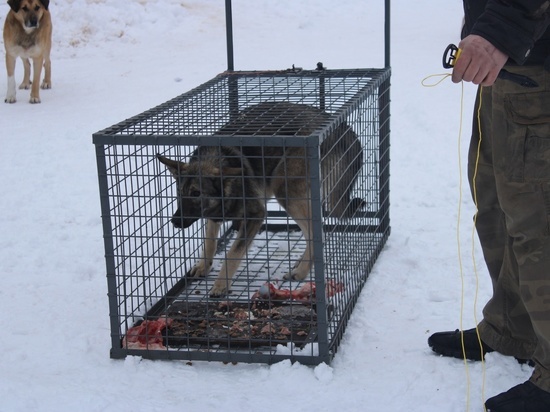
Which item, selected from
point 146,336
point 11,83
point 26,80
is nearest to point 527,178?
point 146,336

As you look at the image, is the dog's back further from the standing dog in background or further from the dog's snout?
the dog's snout

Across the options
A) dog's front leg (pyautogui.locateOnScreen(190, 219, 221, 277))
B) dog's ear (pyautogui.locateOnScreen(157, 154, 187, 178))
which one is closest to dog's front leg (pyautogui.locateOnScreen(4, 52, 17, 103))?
dog's front leg (pyautogui.locateOnScreen(190, 219, 221, 277))

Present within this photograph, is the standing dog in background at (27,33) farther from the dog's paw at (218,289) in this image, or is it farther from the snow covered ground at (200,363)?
the dog's paw at (218,289)

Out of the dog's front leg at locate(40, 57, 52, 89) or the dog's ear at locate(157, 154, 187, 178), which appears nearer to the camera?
the dog's ear at locate(157, 154, 187, 178)

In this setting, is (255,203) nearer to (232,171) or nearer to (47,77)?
(232,171)

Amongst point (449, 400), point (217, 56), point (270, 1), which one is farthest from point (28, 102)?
point (449, 400)

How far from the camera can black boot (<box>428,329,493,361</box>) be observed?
3.82m

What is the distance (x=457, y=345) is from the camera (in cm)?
385

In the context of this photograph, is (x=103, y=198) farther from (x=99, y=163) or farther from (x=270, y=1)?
(x=270, y=1)

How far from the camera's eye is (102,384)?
12.4 ft

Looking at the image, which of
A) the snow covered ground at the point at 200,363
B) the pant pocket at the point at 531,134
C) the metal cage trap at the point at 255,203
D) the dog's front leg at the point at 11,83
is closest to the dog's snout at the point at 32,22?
the dog's front leg at the point at 11,83

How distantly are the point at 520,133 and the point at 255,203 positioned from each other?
1.77 meters

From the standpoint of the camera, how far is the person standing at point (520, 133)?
9.51ft

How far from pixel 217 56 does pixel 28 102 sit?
2.70 meters
